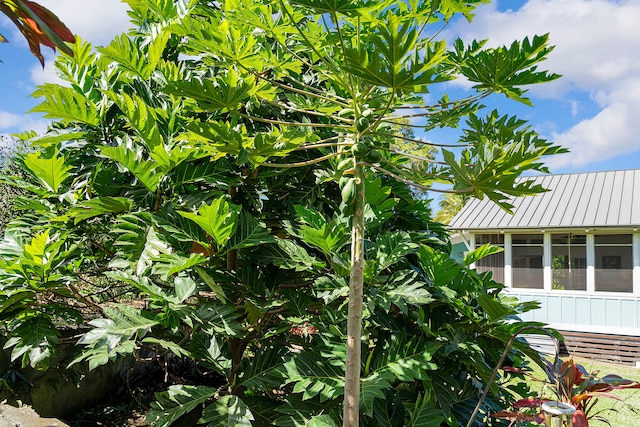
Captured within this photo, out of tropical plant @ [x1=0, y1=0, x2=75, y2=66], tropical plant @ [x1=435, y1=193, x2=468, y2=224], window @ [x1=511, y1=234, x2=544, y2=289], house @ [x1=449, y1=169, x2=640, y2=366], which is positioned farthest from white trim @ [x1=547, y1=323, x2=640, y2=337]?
tropical plant @ [x1=435, y1=193, x2=468, y2=224]

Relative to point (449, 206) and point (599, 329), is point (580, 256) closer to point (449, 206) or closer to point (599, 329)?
point (599, 329)

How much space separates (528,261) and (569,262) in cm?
85

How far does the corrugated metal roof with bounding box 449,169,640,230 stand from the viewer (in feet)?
30.6

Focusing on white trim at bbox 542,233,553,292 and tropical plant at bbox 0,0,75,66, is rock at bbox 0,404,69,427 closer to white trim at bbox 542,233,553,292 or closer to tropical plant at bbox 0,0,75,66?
tropical plant at bbox 0,0,75,66

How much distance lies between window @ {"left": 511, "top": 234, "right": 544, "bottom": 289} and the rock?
10410mm

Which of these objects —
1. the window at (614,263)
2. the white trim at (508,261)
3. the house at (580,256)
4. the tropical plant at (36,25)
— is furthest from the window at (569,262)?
the tropical plant at (36,25)

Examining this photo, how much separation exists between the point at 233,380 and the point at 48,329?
34.3 inches

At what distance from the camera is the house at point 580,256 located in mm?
8930

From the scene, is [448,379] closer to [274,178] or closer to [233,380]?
[233,380]

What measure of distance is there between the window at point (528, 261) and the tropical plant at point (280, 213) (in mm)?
9383

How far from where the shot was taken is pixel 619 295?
9.20 meters

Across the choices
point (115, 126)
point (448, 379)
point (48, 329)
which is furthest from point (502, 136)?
point (48, 329)

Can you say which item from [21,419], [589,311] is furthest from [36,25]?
[589,311]

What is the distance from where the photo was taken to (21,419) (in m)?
1.84
